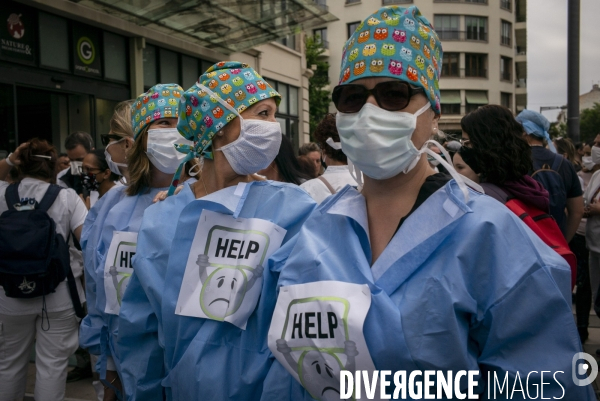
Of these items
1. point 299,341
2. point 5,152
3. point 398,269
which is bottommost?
point 299,341

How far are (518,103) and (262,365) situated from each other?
194 feet

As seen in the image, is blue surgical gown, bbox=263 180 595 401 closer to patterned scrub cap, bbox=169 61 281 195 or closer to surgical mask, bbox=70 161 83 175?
patterned scrub cap, bbox=169 61 281 195

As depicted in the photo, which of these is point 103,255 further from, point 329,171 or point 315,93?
point 315,93

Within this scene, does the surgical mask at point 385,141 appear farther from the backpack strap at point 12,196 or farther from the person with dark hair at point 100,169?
the person with dark hair at point 100,169

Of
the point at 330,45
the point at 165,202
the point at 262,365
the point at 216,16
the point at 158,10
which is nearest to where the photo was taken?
the point at 262,365

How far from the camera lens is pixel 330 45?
49.8m

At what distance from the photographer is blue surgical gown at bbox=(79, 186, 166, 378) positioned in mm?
3525

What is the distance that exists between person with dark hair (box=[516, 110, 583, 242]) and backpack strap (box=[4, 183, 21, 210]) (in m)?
4.15

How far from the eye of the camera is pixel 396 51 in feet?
6.39

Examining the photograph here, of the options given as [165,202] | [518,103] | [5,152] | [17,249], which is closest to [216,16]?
[5,152]

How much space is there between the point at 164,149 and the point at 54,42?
8.70m

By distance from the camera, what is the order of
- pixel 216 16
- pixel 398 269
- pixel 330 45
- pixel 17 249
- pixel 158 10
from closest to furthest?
pixel 398 269
pixel 17 249
pixel 158 10
pixel 216 16
pixel 330 45

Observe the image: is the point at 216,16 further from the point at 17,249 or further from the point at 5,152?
the point at 17,249

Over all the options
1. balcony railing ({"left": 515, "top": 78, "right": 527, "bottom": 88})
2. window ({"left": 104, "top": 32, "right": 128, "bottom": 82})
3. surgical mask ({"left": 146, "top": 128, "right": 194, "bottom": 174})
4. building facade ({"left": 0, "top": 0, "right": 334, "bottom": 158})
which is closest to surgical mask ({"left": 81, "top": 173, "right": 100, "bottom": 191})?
surgical mask ({"left": 146, "top": 128, "right": 194, "bottom": 174})
